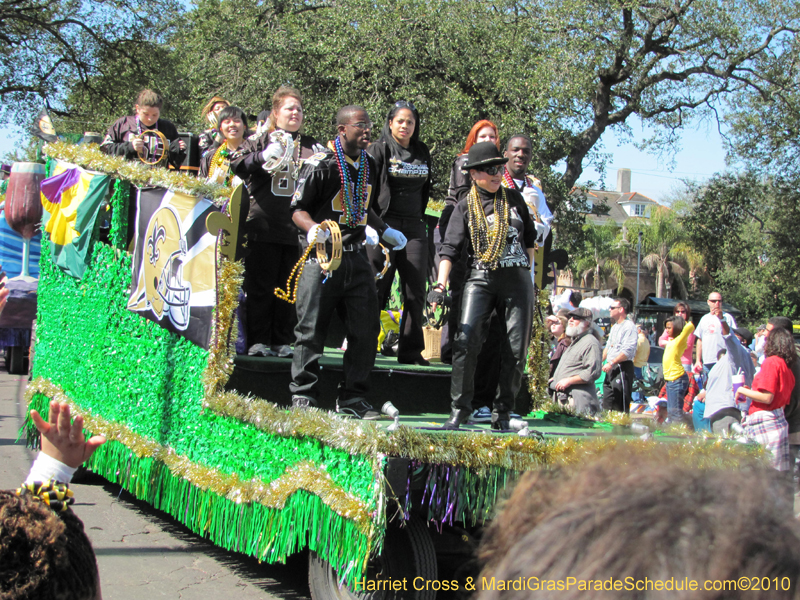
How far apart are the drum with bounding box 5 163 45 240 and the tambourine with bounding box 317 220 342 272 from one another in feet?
12.6

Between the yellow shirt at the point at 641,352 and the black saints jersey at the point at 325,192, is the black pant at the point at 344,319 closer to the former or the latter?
the black saints jersey at the point at 325,192

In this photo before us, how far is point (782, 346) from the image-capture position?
6.68m

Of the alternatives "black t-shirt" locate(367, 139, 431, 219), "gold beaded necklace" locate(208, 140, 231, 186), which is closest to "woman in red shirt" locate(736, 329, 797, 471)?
"black t-shirt" locate(367, 139, 431, 219)

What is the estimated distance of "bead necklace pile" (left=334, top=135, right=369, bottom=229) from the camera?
15.3 feet

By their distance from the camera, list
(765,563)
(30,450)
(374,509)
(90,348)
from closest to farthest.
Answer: (765,563)
(374,509)
(90,348)
(30,450)

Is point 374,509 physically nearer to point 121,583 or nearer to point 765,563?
point 121,583

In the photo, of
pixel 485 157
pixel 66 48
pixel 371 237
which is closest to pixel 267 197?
pixel 371 237

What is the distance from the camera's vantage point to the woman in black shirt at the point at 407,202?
5.71 metres

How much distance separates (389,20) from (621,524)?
17.1 meters

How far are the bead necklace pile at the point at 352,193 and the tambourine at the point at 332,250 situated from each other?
0.87ft

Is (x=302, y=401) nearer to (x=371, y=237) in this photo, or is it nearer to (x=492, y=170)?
(x=371, y=237)

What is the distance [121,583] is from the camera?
4395mm

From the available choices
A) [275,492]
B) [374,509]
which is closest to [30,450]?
[275,492]

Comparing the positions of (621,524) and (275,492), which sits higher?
(621,524)
